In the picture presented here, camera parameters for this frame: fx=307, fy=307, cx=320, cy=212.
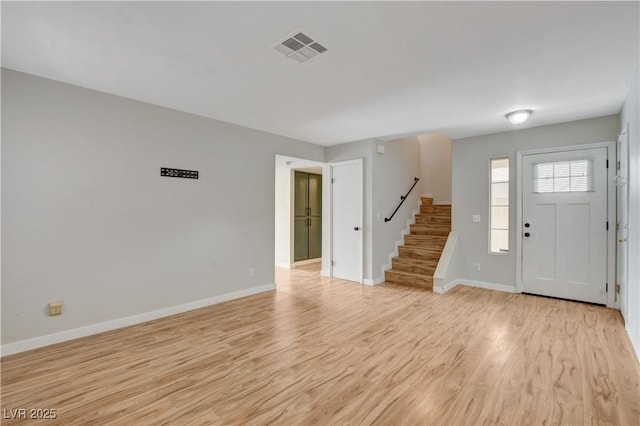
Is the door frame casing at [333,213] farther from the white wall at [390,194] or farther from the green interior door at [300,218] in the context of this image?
the green interior door at [300,218]

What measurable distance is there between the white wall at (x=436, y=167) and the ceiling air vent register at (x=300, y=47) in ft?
Result: 17.9

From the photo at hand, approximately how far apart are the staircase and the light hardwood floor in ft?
4.59

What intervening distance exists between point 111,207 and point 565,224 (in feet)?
19.2

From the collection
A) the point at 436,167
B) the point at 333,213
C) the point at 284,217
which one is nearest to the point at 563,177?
the point at 436,167

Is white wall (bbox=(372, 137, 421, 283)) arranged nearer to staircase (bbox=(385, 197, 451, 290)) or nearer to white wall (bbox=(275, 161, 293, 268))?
staircase (bbox=(385, 197, 451, 290))

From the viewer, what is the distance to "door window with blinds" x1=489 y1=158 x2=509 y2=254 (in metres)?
4.91

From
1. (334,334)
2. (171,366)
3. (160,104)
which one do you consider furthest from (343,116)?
(171,366)

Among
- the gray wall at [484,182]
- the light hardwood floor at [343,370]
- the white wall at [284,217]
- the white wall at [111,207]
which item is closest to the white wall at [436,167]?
the gray wall at [484,182]

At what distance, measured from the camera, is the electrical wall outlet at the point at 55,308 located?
117 inches

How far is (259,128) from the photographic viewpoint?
15.5 feet

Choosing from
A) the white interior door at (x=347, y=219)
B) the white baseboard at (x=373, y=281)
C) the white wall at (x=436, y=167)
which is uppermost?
the white wall at (x=436, y=167)

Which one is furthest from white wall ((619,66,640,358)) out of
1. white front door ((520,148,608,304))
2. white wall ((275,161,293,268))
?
white wall ((275,161,293,268))

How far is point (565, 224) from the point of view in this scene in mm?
4348

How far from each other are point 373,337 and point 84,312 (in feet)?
9.86
